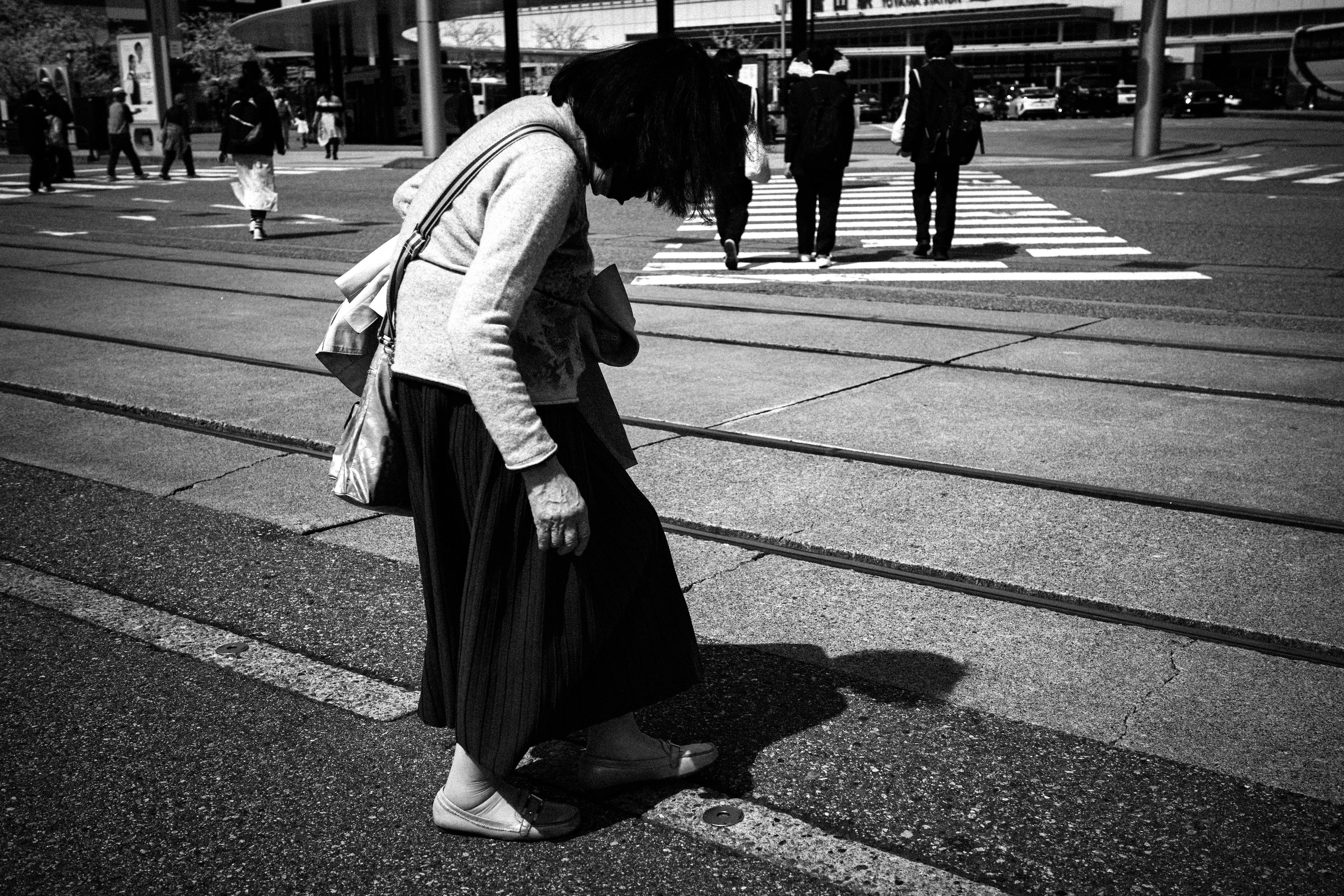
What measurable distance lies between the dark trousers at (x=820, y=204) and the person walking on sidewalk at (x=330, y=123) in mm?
23488

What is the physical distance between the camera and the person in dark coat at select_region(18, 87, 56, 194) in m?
21.5

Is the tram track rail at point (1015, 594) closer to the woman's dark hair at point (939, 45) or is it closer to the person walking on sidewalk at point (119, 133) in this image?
the woman's dark hair at point (939, 45)

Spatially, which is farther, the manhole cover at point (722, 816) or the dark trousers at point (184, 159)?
the dark trousers at point (184, 159)

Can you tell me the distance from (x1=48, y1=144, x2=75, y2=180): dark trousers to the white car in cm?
3967

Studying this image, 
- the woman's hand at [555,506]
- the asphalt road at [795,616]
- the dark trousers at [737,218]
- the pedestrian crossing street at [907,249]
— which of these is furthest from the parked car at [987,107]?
the woman's hand at [555,506]

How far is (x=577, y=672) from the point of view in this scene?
→ 265cm

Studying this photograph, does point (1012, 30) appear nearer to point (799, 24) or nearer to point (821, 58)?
point (799, 24)

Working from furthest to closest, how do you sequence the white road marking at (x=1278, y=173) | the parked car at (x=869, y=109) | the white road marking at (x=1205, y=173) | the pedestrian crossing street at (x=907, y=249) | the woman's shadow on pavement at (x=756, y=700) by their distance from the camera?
the parked car at (x=869, y=109), the white road marking at (x=1205, y=173), the white road marking at (x=1278, y=173), the pedestrian crossing street at (x=907, y=249), the woman's shadow on pavement at (x=756, y=700)

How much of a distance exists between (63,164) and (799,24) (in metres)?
14.9

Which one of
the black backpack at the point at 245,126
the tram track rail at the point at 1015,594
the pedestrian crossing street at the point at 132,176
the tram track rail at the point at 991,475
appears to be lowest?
the tram track rail at the point at 1015,594

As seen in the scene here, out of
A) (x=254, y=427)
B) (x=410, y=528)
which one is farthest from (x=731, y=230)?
(x=410, y=528)

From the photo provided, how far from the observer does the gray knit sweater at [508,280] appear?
238 centimetres

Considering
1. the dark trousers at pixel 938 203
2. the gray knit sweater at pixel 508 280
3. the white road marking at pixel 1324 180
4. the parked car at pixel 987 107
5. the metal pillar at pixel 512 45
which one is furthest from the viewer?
the parked car at pixel 987 107

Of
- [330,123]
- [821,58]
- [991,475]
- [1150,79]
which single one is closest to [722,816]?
[991,475]
